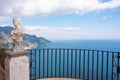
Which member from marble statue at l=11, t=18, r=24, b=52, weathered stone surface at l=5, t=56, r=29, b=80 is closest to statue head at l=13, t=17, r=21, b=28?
marble statue at l=11, t=18, r=24, b=52

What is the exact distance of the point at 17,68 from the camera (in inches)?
183

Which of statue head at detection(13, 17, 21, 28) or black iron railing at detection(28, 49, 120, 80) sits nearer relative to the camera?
statue head at detection(13, 17, 21, 28)

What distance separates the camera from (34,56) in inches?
254

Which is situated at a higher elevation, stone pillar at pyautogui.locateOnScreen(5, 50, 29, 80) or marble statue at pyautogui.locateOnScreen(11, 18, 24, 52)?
marble statue at pyautogui.locateOnScreen(11, 18, 24, 52)

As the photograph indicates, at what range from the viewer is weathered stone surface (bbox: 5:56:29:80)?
4.55 m

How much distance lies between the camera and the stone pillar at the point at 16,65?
4531 mm

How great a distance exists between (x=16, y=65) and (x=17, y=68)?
0.09 metres

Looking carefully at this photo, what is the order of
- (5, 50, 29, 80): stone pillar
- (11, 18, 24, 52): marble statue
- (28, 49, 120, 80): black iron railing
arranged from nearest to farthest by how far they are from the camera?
(5, 50, 29, 80): stone pillar → (11, 18, 24, 52): marble statue → (28, 49, 120, 80): black iron railing

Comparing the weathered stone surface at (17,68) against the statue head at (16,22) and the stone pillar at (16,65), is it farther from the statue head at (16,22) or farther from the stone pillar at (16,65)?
the statue head at (16,22)

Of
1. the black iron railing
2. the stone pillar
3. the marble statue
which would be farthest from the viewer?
the black iron railing

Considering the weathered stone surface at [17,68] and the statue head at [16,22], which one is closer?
the weathered stone surface at [17,68]

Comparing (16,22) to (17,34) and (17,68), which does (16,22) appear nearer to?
(17,34)

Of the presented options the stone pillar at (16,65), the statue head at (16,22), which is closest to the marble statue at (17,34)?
the statue head at (16,22)

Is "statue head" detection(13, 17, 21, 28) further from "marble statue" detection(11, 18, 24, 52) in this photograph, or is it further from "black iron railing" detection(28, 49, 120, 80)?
"black iron railing" detection(28, 49, 120, 80)
